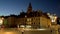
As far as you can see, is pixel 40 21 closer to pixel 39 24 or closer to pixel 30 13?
pixel 39 24

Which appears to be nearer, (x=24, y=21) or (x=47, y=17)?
(x=24, y=21)

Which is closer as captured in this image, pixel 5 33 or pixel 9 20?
pixel 5 33

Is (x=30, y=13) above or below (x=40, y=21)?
above

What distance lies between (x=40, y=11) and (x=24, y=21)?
4.92 m

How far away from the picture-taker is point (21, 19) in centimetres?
3017

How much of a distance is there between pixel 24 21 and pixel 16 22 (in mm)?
2610

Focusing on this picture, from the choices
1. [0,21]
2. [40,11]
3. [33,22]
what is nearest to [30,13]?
[40,11]

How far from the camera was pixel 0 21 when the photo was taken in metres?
27.8

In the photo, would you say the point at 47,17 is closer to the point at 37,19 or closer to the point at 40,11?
the point at 40,11

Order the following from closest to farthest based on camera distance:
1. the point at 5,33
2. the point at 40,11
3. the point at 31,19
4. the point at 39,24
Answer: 1. the point at 5,33
2. the point at 39,24
3. the point at 31,19
4. the point at 40,11

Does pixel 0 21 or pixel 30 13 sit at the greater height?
pixel 30 13

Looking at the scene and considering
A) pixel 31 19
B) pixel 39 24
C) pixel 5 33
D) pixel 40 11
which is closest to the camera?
pixel 5 33

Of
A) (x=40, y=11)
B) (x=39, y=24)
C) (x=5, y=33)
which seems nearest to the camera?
(x=5, y=33)

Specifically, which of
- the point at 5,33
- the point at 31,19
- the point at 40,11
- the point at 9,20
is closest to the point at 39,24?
the point at 31,19
